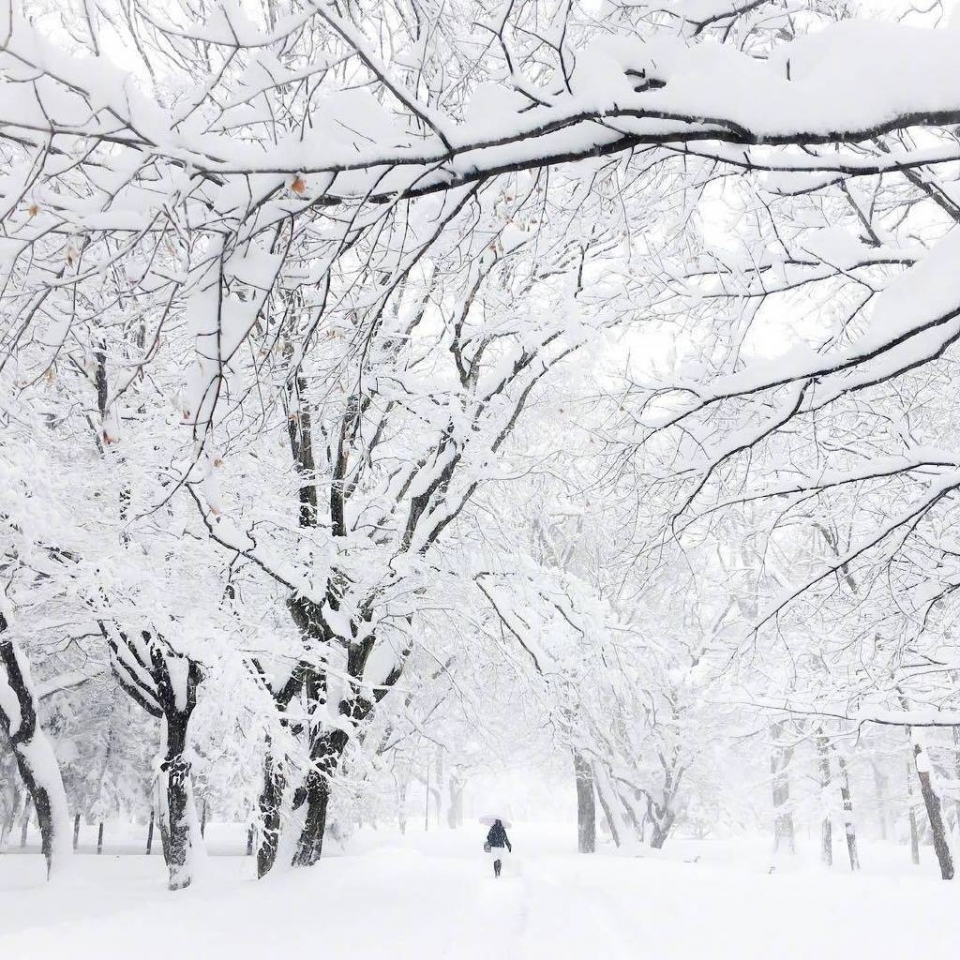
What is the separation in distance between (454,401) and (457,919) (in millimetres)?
5832

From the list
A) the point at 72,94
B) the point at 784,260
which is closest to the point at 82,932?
the point at 72,94

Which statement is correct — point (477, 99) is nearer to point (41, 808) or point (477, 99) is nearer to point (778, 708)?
point (778, 708)

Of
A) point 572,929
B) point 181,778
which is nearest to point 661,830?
point 572,929

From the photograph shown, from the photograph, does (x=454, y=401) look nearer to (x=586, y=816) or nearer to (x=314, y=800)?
(x=314, y=800)

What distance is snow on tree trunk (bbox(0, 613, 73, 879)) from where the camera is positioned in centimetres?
1173

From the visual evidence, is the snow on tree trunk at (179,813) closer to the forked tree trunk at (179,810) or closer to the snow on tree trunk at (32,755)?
the forked tree trunk at (179,810)


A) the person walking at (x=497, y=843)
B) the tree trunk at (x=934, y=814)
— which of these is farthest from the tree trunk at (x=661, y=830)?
the person walking at (x=497, y=843)

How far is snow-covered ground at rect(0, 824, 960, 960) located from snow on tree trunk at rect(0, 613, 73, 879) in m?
0.60

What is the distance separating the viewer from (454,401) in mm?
9625

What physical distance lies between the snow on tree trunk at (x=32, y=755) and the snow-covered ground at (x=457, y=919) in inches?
23.6

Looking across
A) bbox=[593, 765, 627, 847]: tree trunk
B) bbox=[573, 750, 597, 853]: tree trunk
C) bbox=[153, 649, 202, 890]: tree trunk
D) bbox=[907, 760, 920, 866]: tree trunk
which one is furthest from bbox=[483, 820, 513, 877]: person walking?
bbox=[907, 760, 920, 866]: tree trunk

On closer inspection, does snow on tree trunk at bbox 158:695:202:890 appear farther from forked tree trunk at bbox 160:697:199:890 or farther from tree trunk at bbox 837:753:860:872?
tree trunk at bbox 837:753:860:872

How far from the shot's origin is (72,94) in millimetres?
2699

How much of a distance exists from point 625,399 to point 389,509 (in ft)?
21.0
